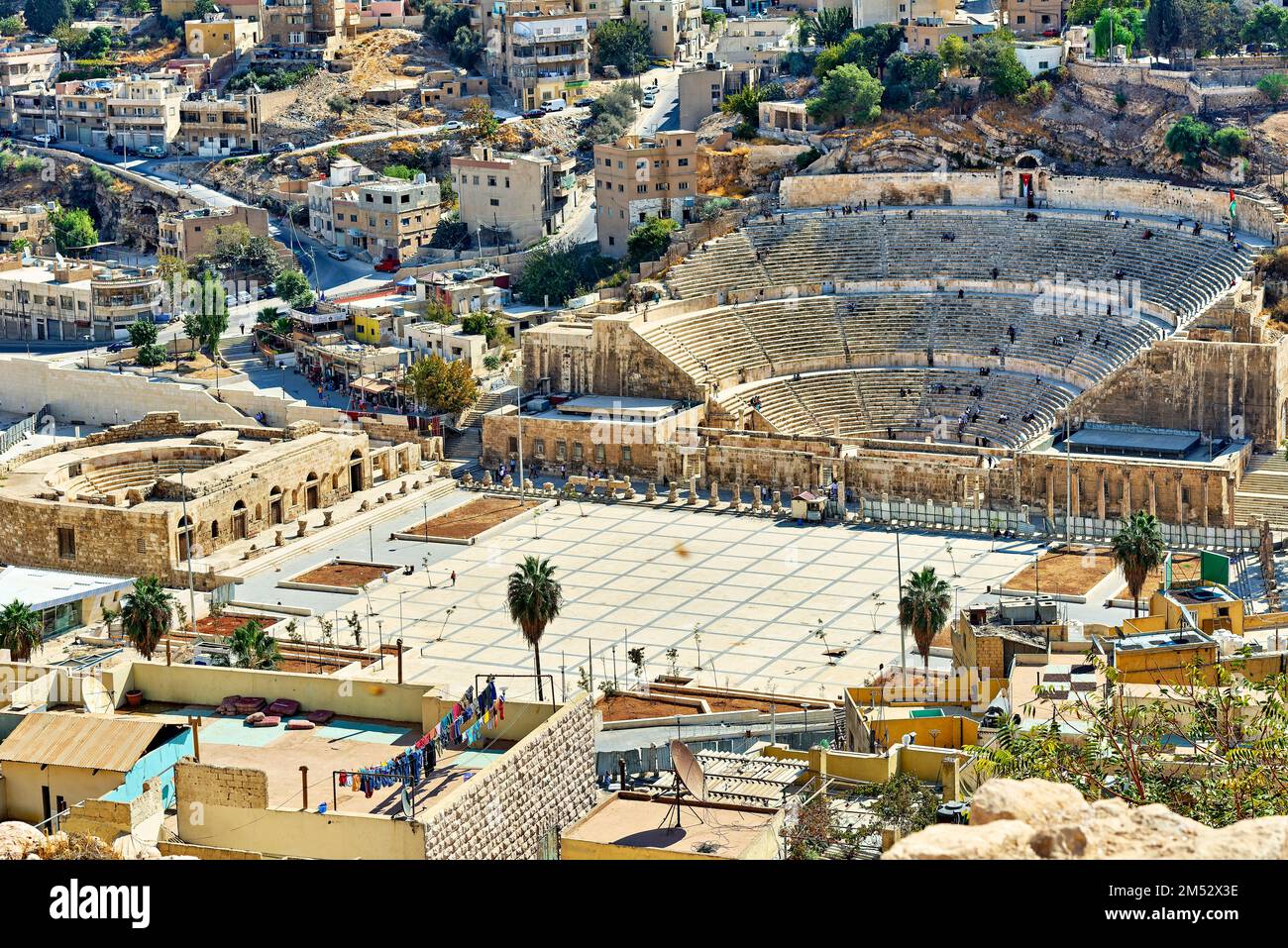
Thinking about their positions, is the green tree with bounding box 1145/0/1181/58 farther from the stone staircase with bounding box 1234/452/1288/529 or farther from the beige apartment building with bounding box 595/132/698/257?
the stone staircase with bounding box 1234/452/1288/529

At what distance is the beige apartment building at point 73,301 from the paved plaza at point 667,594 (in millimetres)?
37823

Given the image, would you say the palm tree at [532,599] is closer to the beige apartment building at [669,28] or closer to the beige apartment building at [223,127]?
the beige apartment building at [223,127]

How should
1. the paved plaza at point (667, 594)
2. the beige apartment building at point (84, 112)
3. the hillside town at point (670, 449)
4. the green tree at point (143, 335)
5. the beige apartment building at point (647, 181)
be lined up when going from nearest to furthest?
the hillside town at point (670, 449) < the paved plaza at point (667, 594) < the green tree at point (143, 335) < the beige apartment building at point (647, 181) < the beige apartment building at point (84, 112)

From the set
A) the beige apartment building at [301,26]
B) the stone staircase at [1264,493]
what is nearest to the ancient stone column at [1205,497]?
the stone staircase at [1264,493]

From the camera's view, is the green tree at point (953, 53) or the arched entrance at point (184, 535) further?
the green tree at point (953, 53)

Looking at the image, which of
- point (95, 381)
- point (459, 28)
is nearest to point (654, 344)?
point (95, 381)

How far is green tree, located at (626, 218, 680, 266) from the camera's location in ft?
349

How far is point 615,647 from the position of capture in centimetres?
6900

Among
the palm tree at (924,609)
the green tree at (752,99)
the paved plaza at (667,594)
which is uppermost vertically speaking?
the green tree at (752,99)

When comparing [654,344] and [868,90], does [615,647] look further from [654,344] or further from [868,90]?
[868,90]

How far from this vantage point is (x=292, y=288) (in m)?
118

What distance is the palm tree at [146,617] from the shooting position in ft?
207

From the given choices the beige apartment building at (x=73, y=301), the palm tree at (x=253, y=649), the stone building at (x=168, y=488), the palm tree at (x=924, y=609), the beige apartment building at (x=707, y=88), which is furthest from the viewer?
the beige apartment building at (x=707, y=88)

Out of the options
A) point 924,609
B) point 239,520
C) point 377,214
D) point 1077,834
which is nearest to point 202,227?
point 377,214
